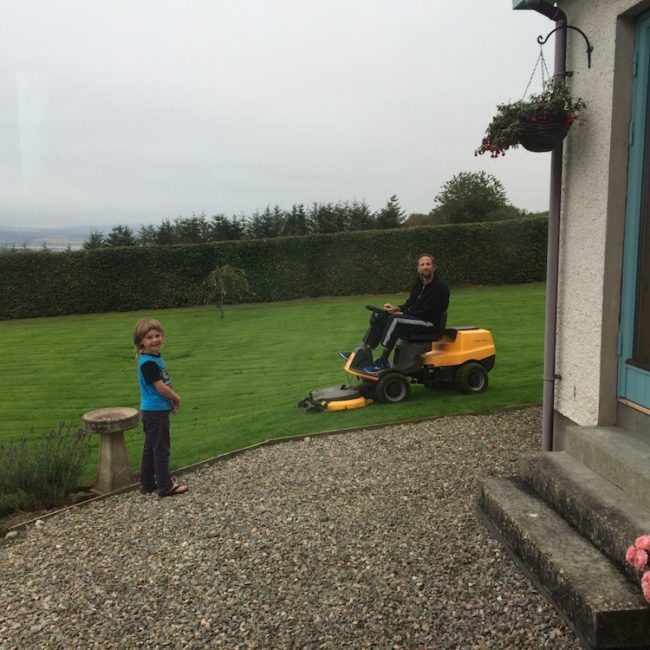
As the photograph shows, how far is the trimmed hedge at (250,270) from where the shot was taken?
19.5 metres

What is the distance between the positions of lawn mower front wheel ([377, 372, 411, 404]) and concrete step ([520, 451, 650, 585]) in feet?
9.70

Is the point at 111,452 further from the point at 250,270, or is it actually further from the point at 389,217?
the point at 389,217

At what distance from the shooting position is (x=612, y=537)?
8.54 ft

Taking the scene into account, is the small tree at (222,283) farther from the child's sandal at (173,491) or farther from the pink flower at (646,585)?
the pink flower at (646,585)

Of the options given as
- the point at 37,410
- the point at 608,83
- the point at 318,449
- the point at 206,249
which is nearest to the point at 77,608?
the point at 318,449

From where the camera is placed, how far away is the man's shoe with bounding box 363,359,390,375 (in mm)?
6547

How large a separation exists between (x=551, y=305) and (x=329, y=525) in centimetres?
221

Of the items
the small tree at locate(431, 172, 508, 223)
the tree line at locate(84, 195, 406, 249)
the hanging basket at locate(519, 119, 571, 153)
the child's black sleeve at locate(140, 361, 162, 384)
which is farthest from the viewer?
the small tree at locate(431, 172, 508, 223)

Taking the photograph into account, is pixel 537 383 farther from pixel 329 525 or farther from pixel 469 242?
pixel 469 242

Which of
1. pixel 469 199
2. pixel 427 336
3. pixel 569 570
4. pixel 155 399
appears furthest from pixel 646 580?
pixel 469 199

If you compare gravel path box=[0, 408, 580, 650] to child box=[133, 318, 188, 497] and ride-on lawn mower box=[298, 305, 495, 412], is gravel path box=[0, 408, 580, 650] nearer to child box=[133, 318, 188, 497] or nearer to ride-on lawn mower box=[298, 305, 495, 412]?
child box=[133, 318, 188, 497]

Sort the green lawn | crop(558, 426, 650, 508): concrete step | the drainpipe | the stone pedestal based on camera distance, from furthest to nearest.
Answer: the green lawn
the stone pedestal
the drainpipe
crop(558, 426, 650, 508): concrete step

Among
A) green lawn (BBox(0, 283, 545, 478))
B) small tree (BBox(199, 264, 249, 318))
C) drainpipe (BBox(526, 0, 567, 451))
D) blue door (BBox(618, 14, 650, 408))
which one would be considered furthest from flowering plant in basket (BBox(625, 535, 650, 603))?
small tree (BBox(199, 264, 249, 318))

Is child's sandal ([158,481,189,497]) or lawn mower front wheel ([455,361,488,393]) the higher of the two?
lawn mower front wheel ([455,361,488,393])
